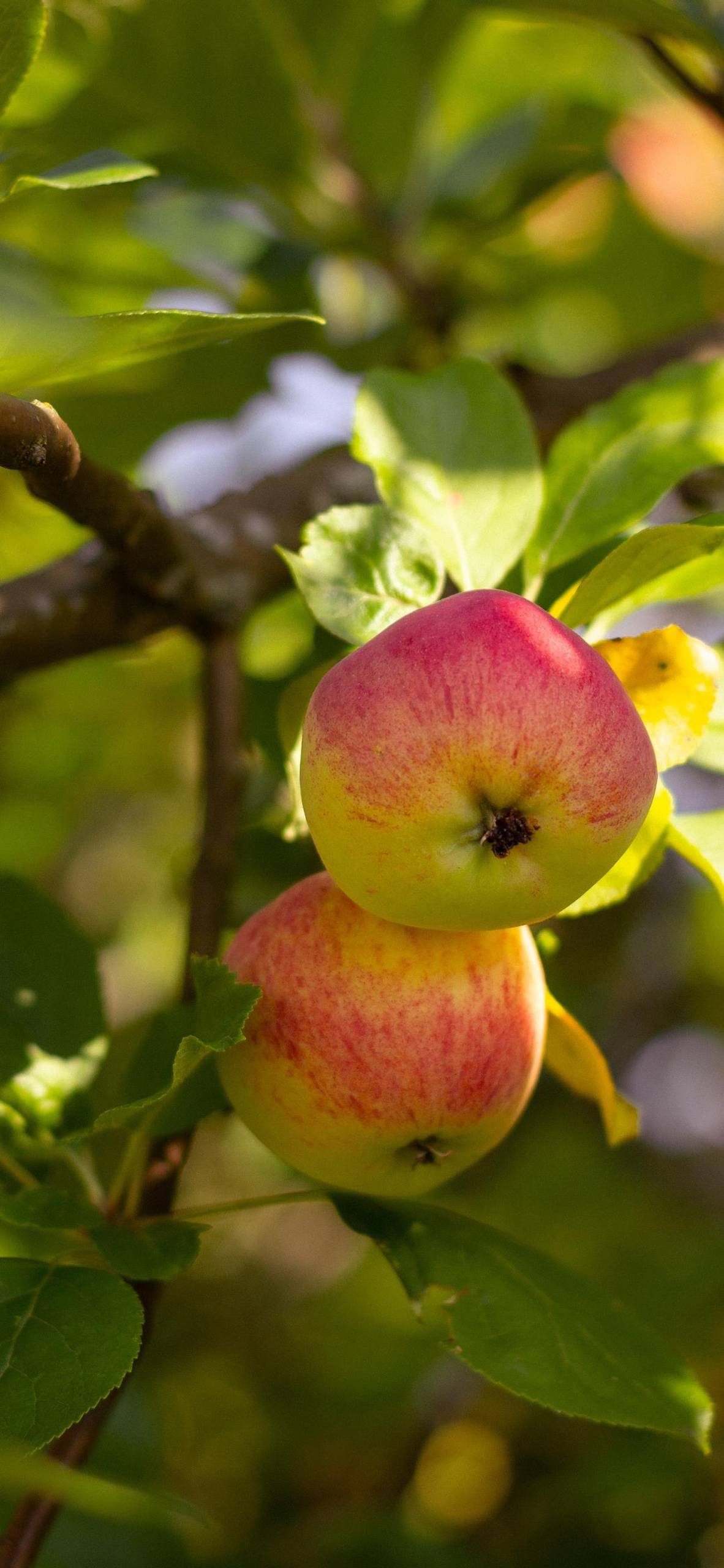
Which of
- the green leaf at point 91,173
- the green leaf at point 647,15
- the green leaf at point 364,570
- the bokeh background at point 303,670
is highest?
the green leaf at point 647,15

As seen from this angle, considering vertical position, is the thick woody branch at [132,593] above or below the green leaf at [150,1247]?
above

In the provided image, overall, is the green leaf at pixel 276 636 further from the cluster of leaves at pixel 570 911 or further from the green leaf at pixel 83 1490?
the green leaf at pixel 83 1490

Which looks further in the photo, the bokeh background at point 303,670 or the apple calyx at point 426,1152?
the bokeh background at point 303,670

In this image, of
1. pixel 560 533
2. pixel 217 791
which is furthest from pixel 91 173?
pixel 217 791

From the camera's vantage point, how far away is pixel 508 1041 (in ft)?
2.56

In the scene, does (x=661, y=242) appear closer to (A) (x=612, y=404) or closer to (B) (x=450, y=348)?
(B) (x=450, y=348)

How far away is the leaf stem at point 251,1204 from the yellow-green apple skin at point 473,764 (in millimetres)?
294

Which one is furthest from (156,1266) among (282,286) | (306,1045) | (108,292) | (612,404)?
(108,292)

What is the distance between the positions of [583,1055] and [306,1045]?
22 centimetres

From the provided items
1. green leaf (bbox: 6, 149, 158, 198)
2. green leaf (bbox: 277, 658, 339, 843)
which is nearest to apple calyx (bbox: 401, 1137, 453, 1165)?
green leaf (bbox: 277, 658, 339, 843)

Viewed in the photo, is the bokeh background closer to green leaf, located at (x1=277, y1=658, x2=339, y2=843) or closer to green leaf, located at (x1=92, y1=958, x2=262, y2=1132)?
green leaf, located at (x1=277, y1=658, x2=339, y2=843)

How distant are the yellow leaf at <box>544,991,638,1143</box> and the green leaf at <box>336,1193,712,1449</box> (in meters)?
0.12

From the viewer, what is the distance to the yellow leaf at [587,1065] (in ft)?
2.82

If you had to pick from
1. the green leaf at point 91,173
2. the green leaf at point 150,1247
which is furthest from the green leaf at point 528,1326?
the green leaf at point 91,173
